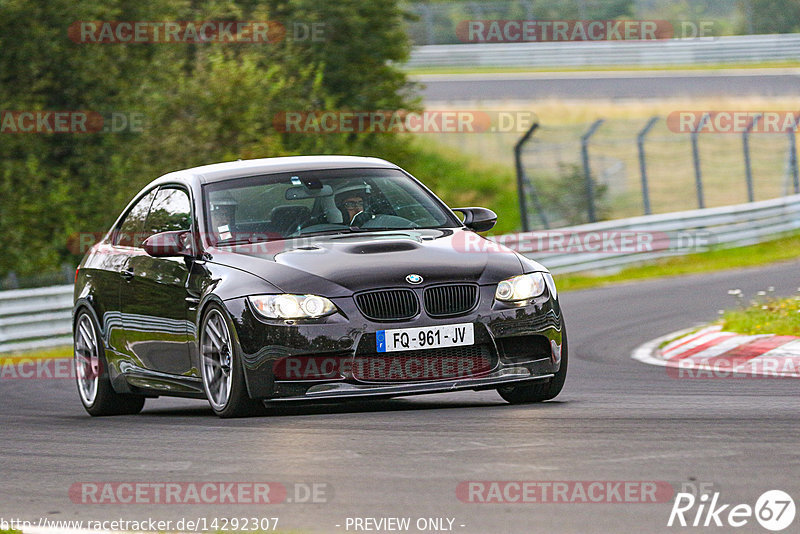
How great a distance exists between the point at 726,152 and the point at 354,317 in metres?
26.5

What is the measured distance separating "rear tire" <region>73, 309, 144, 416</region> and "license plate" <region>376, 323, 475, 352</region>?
298 cm

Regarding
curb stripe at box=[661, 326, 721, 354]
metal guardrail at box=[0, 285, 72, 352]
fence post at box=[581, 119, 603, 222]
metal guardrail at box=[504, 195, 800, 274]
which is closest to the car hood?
curb stripe at box=[661, 326, 721, 354]

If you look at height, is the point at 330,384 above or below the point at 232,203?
below

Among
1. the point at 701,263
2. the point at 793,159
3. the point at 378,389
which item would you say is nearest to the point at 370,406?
the point at 378,389

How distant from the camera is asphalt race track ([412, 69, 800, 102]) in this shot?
39781mm

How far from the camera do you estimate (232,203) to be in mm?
9445

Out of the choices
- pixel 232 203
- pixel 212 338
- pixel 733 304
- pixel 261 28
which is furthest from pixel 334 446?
pixel 261 28

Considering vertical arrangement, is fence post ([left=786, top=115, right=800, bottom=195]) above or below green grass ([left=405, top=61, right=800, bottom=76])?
below

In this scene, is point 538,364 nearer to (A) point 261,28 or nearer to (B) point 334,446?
(B) point 334,446
